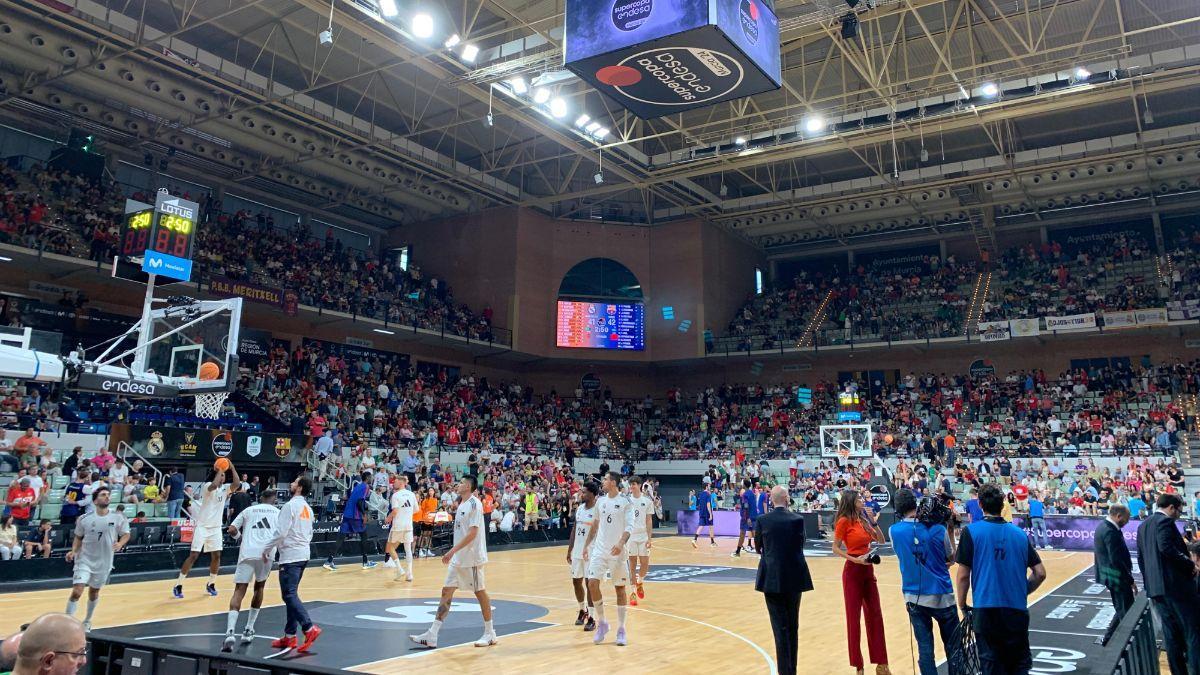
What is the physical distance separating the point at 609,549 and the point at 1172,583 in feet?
17.6

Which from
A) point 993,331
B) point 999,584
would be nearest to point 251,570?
point 999,584

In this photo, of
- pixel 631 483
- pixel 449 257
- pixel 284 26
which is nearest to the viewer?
pixel 631 483

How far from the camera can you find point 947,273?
36812 millimetres

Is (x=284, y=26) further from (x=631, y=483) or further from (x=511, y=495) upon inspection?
(x=631, y=483)

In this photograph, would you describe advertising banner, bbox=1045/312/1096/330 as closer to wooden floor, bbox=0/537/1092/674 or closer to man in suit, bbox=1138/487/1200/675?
wooden floor, bbox=0/537/1092/674

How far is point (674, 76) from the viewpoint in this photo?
929 centimetres

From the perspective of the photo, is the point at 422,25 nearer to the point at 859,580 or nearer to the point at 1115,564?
the point at 859,580

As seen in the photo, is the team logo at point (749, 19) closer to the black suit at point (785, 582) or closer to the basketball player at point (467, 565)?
the black suit at point (785, 582)

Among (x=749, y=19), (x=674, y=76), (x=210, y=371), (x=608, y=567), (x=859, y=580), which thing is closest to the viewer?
(x=859, y=580)

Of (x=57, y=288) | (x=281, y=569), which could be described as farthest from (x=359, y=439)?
(x=281, y=569)

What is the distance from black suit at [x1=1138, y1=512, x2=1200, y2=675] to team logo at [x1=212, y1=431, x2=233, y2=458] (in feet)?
72.7

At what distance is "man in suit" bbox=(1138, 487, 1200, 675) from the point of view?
6691 mm

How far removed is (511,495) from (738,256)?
20537mm

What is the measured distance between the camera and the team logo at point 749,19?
8719mm
